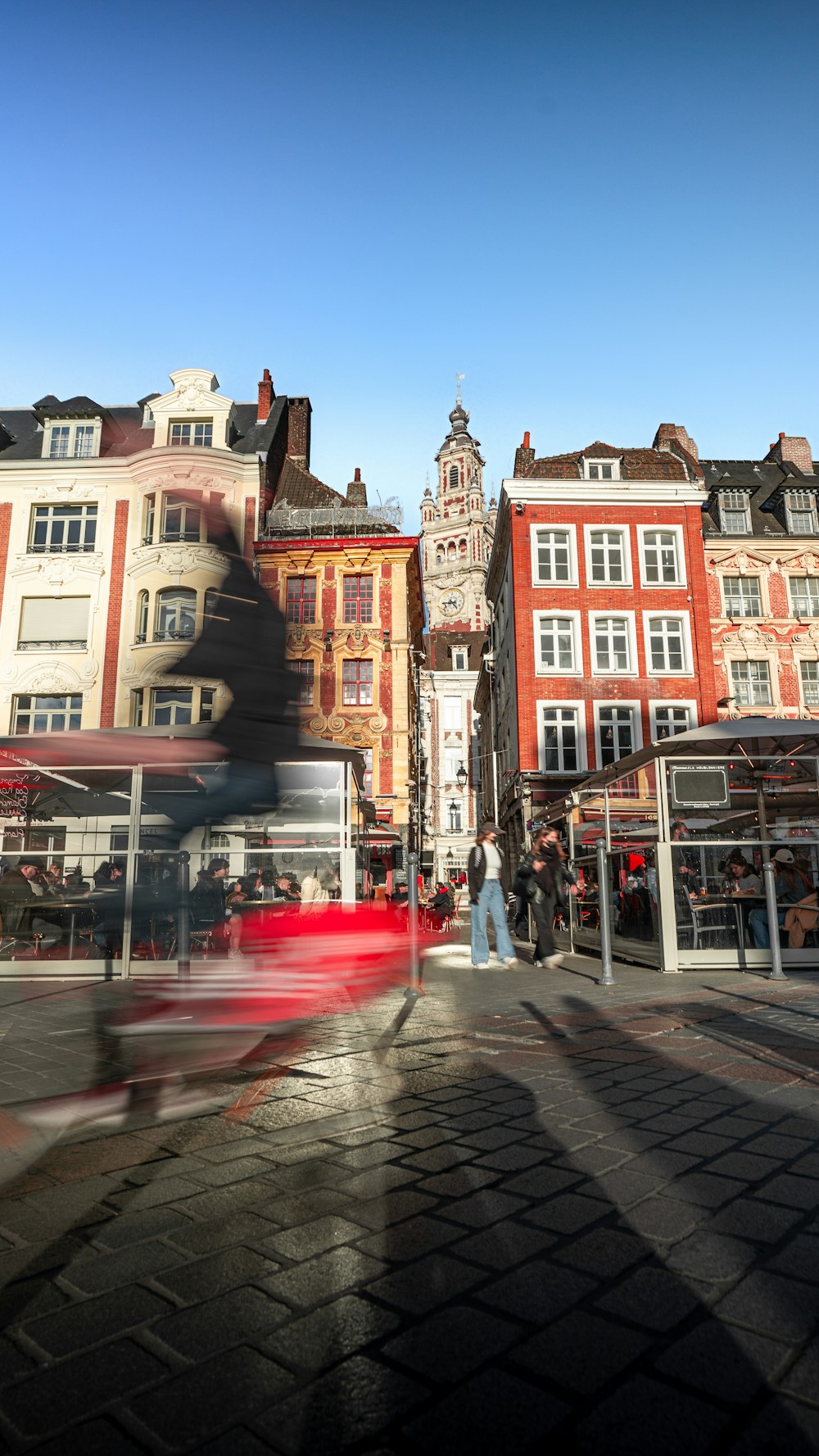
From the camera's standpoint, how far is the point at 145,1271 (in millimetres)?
2389

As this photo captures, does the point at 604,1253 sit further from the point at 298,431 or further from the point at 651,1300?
the point at 298,431

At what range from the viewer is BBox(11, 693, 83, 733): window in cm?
3153

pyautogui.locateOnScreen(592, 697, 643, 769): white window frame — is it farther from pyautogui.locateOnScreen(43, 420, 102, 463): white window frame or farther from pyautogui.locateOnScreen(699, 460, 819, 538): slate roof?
pyautogui.locateOnScreen(43, 420, 102, 463): white window frame

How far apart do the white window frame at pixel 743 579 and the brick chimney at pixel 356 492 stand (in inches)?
663

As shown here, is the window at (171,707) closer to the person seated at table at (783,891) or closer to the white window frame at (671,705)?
the white window frame at (671,705)

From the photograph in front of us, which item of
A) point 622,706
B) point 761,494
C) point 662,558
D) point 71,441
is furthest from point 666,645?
point 71,441

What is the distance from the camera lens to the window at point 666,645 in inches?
1328

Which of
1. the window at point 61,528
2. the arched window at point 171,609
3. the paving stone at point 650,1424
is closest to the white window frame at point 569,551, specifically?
the arched window at point 171,609

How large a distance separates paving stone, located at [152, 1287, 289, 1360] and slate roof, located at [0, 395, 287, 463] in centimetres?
3544

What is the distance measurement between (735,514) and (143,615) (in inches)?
933

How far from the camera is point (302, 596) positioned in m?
36.4

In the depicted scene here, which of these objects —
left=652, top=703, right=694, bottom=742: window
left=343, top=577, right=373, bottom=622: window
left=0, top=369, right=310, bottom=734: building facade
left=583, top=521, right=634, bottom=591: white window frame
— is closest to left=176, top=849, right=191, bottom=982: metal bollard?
left=0, top=369, right=310, bottom=734: building facade

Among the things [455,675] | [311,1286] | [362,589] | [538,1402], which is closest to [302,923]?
[311,1286]

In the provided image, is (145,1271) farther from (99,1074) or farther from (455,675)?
(455,675)
